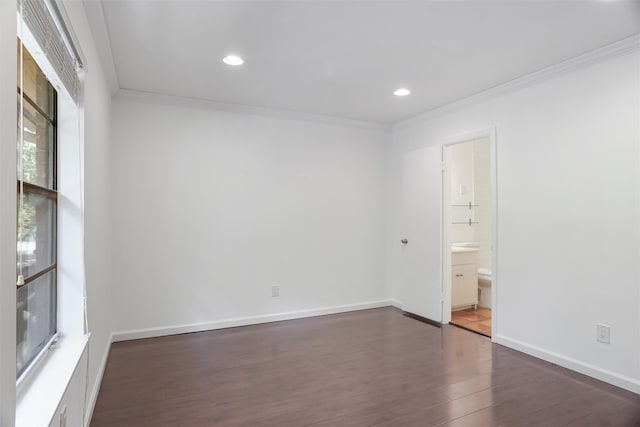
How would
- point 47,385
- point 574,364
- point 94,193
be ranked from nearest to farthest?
point 47,385, point 94,193, point 574,364

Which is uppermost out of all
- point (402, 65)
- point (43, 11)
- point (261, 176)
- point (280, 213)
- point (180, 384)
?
point (402, 65)

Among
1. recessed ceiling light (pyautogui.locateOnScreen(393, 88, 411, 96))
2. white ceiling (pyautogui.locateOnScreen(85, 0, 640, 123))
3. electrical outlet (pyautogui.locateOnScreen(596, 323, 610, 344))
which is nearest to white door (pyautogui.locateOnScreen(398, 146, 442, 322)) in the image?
recessed ceiling light (pyautogui.locateOnScreen(393, 88, 411, 96))

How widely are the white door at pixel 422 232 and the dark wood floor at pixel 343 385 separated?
2.18ft

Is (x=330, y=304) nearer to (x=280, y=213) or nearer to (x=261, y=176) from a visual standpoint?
(x=280, y=213)

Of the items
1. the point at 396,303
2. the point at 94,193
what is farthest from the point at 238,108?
the point at 396,303

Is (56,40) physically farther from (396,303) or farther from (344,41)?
(396,303)

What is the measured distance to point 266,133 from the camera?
437cm

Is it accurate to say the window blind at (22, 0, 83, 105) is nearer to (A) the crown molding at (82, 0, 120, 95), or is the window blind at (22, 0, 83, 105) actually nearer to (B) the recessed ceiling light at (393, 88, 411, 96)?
(A) the crown molding at (82, 0, 120, 95)

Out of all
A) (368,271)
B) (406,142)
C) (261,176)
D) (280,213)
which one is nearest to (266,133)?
(261,176)

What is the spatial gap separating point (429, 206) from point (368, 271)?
4.05ft

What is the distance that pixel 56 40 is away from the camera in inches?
65.0

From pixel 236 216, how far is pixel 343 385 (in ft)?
7.30

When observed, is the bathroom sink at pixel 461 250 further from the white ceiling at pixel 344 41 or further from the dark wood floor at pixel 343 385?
the white ceiling at pixel 344 41

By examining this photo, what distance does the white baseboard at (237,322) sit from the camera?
146 inches
